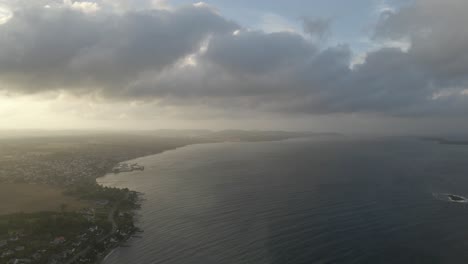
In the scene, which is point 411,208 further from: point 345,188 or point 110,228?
point 110,228

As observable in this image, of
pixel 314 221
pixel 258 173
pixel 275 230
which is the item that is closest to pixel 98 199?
pixel 275 230

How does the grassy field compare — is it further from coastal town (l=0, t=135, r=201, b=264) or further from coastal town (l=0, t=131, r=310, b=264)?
coastal town (l=0, t=135, r=201, b=264)

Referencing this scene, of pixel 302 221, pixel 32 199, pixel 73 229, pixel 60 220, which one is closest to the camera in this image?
pixel 73 229

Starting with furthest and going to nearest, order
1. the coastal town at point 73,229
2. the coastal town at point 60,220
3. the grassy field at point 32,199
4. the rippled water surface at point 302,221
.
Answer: the grassy field at point 32,199, the coastal town at point 60,220, the coastal town at point 73,229, the rippled water surface at point 302,221

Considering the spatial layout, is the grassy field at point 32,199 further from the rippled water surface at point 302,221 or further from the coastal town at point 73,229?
the rippled water surface at point 302,221

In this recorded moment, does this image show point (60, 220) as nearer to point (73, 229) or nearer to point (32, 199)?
point (73, 229)

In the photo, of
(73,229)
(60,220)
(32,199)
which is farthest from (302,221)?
(32,199)

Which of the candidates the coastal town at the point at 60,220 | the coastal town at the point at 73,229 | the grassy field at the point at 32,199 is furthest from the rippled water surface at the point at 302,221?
the grassy field at the point at 32,199

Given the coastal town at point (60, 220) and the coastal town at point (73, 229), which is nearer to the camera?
the coastal town at point (73, 229)

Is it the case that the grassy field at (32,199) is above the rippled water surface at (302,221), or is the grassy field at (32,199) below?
above
